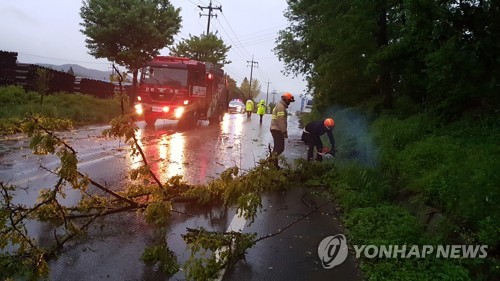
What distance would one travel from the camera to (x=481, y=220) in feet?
13.3

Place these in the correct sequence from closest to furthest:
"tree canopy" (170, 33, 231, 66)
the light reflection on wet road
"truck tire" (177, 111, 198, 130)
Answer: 1. the light reflection on wet road
2. "truck tire" (177, 111, 198, 130)
3. "tree canopy" (170, 33, 231, 66)

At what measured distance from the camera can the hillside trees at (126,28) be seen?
21.5 metres

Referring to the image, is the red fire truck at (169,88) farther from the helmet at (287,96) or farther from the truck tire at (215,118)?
the helmet at (287,96)

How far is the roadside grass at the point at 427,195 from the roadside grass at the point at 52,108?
9.75 m

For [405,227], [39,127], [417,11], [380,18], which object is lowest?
[405,227]

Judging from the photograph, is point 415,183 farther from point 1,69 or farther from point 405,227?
point 1,69

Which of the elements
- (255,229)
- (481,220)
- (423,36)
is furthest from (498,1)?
(255,229)

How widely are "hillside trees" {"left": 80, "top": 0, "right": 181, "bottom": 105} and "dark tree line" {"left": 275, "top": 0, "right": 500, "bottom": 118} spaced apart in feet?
31.1

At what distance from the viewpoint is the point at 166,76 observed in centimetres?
1666

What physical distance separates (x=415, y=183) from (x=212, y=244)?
3.43 m

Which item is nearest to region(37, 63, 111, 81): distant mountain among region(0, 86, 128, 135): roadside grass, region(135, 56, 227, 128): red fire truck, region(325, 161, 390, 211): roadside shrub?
region(0, 86, 128, 135): roadside grass

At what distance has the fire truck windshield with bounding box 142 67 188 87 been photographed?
16609 millimetres

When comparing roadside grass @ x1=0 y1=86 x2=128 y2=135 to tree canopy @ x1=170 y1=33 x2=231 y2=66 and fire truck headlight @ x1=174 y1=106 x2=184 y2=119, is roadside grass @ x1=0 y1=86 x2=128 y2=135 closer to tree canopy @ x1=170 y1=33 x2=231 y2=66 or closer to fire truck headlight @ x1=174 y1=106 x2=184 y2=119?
fire truck headlight @ x1=174 y1=106 x2=184 y2=119

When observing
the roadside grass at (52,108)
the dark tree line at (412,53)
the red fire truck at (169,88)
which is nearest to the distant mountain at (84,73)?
the roadside grass at (52,108)
